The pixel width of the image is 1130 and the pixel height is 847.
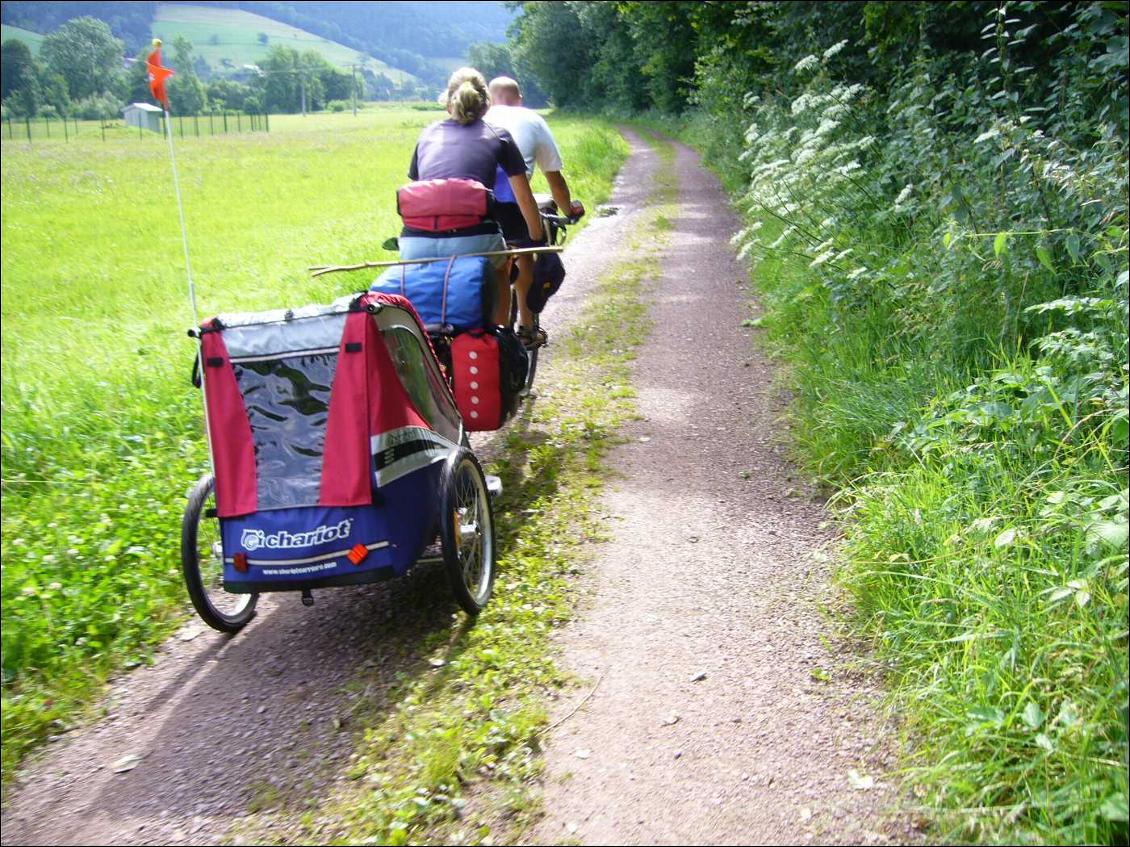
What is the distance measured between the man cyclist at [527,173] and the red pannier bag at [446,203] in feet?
2.94

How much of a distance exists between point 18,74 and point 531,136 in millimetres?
21648

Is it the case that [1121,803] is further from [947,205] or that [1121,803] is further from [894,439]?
[947,205]

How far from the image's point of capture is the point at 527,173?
19.4 feet

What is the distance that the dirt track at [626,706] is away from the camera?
9.31 feet

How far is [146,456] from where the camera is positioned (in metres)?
5.63

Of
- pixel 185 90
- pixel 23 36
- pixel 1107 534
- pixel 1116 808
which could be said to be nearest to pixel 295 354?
pixel 1107 534

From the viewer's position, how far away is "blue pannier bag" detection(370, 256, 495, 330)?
489 centimetres

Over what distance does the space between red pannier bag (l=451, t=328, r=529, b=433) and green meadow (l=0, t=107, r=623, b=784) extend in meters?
1.62

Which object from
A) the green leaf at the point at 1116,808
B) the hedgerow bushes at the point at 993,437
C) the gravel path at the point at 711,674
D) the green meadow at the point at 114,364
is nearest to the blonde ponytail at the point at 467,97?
the gravel path at the point at 711,674

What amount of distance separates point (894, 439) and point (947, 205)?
166 cm

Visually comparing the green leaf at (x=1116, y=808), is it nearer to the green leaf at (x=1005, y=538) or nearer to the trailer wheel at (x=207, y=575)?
the green leaf at (x=1005, y=538)

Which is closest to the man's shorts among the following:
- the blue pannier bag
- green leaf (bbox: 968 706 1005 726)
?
the blue pannier bag

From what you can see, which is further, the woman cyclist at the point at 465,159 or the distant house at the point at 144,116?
the woman cyclist at the point at 465,159

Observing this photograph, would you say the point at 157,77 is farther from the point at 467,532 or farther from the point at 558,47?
the point at 558,47
